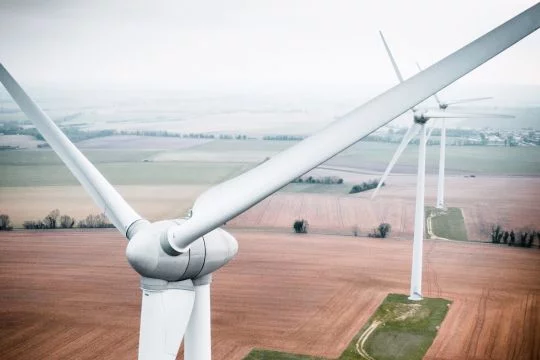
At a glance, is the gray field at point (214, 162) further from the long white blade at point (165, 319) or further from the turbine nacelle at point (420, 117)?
the long white blade at point (165, 319)

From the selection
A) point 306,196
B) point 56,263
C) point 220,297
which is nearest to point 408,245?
point 306,196

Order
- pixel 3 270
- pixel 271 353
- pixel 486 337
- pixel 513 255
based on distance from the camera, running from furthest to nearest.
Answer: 1. pixel 513 255
2. pixel 3 270
3. pixel 486 337
4. pixel 271 353

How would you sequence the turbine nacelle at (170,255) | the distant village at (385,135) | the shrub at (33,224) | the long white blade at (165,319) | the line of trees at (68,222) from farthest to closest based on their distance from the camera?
the distant village at (385,135), the line of trees at (68,222), the shrub at (33,224), the long white blade at (165,319), the turbine nacelle at (170,255)

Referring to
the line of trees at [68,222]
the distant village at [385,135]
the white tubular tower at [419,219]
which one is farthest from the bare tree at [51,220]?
the white tubular tower at [419,219]

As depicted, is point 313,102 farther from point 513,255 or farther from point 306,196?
A: point 513,255

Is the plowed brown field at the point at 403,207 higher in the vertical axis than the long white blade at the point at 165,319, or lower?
lower

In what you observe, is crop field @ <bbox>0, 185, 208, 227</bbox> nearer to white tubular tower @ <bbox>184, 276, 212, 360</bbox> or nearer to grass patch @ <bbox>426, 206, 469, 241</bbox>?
grass patch @ <bbox>426, 206, 469, 241</bbox>

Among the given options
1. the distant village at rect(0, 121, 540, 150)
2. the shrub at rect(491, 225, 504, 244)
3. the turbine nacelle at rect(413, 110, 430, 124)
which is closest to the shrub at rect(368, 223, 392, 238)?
the shrub at rect(491, 225, 504, 244)
